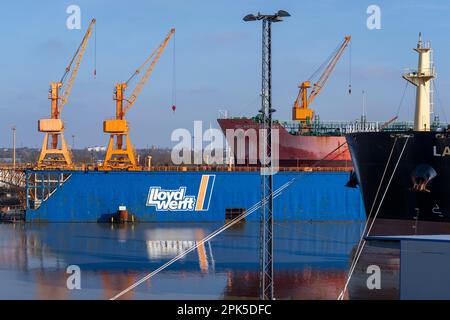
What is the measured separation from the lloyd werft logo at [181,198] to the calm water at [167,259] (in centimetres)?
124

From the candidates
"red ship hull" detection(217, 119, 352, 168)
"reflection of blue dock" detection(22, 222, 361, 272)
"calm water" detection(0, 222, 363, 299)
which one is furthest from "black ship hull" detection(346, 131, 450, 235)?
"red ship hull" detection(217, 119, 352, 168)

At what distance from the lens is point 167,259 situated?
31484 mm

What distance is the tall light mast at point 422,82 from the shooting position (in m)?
30.0

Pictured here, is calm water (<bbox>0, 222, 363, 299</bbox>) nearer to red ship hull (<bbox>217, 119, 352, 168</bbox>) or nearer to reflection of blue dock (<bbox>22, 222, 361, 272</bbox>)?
reflection of blue dock (<bbox>22, 222, 361, 272</bbox>)

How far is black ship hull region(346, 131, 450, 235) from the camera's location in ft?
85.3

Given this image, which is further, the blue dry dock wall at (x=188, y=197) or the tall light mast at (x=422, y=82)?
the blue dry dock wall at (x=188, y=197)

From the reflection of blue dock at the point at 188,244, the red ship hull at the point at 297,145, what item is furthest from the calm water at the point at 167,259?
the red ship hull at the point at 297,145

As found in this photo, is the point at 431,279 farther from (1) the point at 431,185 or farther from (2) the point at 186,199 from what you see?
(2) the point at 186,199

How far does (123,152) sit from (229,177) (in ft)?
24.9

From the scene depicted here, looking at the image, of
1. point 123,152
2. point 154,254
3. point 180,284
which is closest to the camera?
point 180,284

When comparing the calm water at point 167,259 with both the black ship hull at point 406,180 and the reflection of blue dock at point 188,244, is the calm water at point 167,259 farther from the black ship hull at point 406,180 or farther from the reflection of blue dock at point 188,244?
the black ship hull at point 406,180

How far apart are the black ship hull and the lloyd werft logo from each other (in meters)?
19.3
